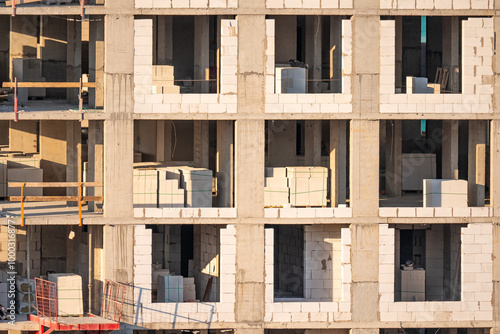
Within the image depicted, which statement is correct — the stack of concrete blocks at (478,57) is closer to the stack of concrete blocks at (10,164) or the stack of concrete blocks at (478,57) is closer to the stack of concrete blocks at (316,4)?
the stack of concrete blocks at (316,4)

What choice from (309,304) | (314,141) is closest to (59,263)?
(309,304)

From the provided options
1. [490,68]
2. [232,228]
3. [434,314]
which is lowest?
[434,314]

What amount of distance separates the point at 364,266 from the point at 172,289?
5894 millimetres

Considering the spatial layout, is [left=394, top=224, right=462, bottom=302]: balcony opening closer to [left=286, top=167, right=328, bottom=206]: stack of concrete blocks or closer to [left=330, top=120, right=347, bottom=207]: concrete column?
[left=330, top=120, right=347, bottom=207]: concrete column

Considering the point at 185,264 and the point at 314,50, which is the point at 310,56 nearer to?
the point at 314,50

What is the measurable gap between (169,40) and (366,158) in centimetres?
875

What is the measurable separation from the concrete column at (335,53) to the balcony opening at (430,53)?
232 centimetres

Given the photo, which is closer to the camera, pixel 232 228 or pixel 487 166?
pixel 232 228

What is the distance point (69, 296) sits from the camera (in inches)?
1378

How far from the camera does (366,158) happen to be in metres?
35.7

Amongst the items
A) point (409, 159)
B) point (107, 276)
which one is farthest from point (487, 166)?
point (107, 276)

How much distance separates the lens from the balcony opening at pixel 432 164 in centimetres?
3641

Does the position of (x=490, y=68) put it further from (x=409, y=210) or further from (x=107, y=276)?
(x=107, y=276)

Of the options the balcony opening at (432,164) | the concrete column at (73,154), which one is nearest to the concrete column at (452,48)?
the balcony opening at (432,164)
